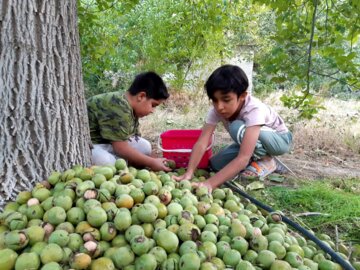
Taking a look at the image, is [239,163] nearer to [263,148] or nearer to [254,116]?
[254,116]

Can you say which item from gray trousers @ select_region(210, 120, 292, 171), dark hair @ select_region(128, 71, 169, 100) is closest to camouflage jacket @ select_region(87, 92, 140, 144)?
dark hair @ select_region(128, 71, 169, 100)

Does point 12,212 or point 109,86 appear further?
point 109,86

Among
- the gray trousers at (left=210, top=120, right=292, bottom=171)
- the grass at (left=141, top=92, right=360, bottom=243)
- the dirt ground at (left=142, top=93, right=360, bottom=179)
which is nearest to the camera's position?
the grass at (left=141, top=92, right=360, bottom=243)

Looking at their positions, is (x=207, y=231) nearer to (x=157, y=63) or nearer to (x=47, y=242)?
(x=47, y=242)

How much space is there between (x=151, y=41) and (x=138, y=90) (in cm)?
403

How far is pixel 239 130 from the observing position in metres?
3.33

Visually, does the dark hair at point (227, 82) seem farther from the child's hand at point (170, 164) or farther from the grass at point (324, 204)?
the grass at point (324, 204)

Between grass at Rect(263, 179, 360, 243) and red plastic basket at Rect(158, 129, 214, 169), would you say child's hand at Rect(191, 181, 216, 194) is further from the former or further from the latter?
red plastic basket at Rect(158, 129, 214, 169)

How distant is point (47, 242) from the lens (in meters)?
1.73

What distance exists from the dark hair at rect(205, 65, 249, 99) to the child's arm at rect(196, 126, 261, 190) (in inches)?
14.6

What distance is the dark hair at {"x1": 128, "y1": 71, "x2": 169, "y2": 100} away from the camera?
11.3 feet

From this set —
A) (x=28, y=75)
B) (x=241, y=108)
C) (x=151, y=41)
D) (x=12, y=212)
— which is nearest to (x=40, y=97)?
(x=28, y=75)

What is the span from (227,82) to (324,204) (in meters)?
1.32

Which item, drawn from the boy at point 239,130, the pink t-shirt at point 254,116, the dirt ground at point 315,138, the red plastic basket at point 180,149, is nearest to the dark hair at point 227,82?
the boy at point 239,130
